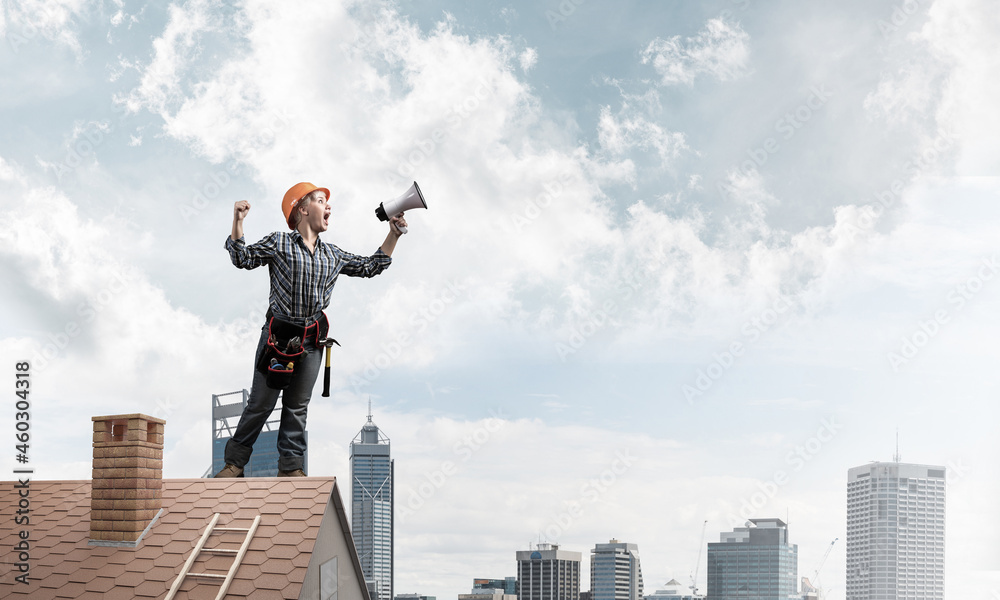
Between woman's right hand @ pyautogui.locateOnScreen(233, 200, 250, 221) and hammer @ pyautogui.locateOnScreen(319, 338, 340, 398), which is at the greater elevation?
woman's right hand @ pyautogui.locateOnScreen(233, 200, 250, 221)

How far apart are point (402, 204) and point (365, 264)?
Answer: 104 cm

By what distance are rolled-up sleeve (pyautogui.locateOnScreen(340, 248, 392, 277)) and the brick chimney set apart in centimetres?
339

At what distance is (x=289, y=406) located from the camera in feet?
38.0

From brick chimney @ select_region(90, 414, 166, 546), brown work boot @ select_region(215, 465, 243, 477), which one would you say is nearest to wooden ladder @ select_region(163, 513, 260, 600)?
brown work boot @ select_region(215, 465, 243, 477)

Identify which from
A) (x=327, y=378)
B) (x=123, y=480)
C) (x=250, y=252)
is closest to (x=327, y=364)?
(x=327, y=378)

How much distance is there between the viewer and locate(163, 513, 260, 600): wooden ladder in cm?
1002

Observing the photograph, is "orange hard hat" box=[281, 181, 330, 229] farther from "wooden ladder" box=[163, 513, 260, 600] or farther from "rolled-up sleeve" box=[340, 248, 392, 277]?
"wooden ladder" box=[163, 513, 260, 600]

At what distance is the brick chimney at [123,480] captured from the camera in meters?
11.3

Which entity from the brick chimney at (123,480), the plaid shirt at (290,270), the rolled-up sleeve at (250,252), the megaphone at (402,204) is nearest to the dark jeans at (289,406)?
the plaid shirt at (290,270)

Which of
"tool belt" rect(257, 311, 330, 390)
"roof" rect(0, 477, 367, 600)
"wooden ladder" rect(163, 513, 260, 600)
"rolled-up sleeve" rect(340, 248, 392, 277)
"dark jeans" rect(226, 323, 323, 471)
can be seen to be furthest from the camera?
"rolled-up sleeve" rect(340, 248, 392, 277)

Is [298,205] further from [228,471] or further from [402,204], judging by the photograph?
[228,471]

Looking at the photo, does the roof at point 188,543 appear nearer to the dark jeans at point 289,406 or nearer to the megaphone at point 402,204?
the dark jeans at point 289,406

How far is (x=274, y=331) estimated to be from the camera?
1137 cm

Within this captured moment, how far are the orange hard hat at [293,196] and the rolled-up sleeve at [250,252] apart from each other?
21.8 inches
